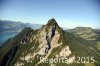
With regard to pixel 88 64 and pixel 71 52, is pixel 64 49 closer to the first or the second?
pixel 71 52

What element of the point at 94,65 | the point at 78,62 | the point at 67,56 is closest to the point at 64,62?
the point at 67,56

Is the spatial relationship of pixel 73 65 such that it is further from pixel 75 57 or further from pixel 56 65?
pixel 56 65

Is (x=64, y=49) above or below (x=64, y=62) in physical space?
above

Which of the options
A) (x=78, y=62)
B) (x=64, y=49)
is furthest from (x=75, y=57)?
(x=64, y=49)

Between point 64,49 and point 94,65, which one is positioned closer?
point 94,65

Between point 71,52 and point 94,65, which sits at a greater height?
point 71,52

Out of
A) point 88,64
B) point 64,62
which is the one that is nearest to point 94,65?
point 88,64

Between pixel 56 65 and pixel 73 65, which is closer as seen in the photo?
pixel 73 65

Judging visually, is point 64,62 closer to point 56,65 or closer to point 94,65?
point 56,65
